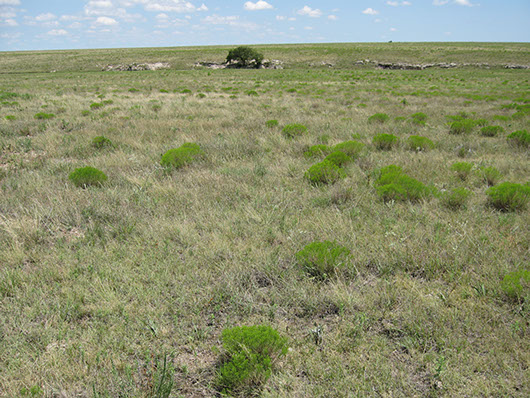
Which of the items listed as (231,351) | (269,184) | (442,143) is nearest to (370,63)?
(442,143)

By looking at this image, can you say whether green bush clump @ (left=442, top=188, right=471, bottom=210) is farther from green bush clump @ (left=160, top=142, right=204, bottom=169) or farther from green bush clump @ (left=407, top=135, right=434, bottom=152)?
green bush clump @ (left=160, top=142, right=204, bottom=169)

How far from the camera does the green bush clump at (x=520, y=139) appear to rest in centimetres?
748

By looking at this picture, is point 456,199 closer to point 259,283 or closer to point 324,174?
point 324,174

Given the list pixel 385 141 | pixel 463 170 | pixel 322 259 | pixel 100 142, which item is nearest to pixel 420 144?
pixel 385 141

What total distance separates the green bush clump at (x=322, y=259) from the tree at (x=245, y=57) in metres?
59.1

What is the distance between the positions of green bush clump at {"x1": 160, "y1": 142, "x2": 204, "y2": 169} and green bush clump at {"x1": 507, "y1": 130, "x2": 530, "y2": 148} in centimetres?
760

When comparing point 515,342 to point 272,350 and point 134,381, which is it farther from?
point 134,381

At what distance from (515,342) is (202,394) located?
2113 mm

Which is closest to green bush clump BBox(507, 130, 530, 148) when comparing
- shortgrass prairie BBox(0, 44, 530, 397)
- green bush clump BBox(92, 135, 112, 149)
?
shortgrass prairie BBox(0, 44, 530, 397)

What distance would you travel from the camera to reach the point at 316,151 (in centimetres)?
693

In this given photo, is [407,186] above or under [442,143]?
under

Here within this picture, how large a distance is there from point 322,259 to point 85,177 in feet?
14.4

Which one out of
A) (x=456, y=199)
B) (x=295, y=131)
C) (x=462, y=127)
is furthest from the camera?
(x=462, y=127)

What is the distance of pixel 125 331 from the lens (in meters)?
2.37
